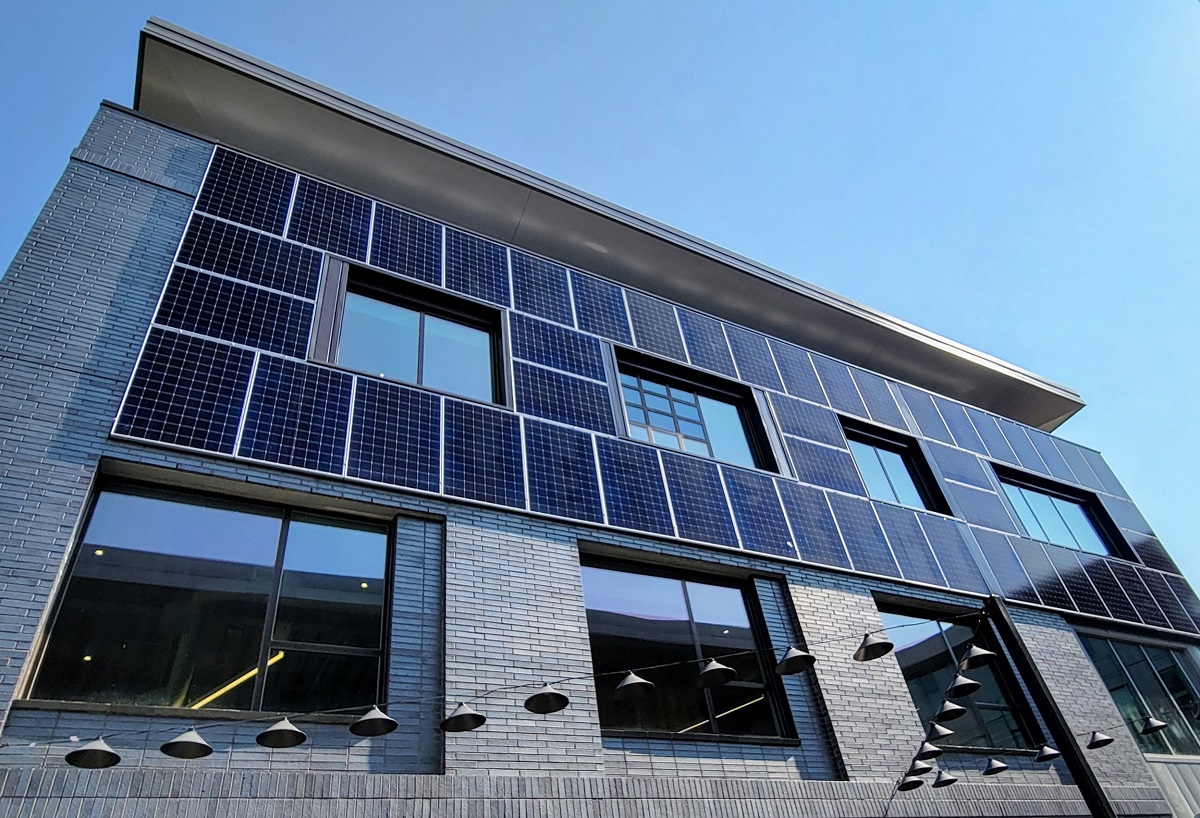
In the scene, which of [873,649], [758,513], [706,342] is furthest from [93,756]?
[706,342]

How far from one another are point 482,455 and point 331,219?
435cm

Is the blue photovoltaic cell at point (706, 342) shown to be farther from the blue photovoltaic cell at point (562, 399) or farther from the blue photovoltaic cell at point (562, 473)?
the blue photovoltaic cell at point (562, 473)

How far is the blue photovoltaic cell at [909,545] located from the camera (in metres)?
12.8

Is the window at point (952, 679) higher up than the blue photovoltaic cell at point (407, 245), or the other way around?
the blue photovoltaic cell at point (407, 245)

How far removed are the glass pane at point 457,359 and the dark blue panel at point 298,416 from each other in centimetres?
146

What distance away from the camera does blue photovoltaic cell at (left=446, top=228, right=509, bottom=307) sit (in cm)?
1208

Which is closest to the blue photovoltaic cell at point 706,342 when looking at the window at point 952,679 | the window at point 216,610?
the window at point 952,679

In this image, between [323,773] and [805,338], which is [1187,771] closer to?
[805,338]

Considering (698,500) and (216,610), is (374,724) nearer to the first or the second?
(216,610)

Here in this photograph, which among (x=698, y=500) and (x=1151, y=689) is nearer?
(x=698, y=500)

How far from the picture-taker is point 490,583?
348 inches

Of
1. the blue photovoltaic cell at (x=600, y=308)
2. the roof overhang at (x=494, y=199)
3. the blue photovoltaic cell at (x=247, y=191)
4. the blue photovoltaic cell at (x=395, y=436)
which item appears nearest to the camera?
the blue photovoltaic cell at (x=395, y=436)

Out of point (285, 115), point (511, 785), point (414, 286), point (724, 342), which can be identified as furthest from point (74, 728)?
point (724, 342)

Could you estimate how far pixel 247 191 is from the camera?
11094 mm
